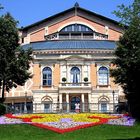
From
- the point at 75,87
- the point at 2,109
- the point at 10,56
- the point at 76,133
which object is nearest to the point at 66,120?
the point at 76,133

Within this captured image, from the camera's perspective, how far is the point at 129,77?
36.4 meters

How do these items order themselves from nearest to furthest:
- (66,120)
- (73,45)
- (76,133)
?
(76,133)
(66,120)
(73,45)

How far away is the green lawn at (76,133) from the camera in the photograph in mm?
27125

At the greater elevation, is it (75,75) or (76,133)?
(75,75)

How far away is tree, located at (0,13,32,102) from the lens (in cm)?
3759

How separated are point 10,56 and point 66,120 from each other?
8600 mm

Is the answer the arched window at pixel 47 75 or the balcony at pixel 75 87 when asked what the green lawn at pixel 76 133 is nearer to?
the balcony at pixel 75 87

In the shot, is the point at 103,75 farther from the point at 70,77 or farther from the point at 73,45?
the point at 73,45

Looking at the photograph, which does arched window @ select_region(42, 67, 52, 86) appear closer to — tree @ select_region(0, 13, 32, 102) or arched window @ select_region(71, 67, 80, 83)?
arched window @ select_region(71, 67, 80, 83)

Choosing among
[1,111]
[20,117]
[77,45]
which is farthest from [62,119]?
[77,45]

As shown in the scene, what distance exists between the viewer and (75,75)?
61344 millimetres

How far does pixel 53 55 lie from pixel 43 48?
2059 millimetres

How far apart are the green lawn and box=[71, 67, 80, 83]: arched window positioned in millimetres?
29482

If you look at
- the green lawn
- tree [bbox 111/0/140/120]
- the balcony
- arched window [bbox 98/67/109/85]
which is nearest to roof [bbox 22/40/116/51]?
arched window [bbox 98/67/109/85]
